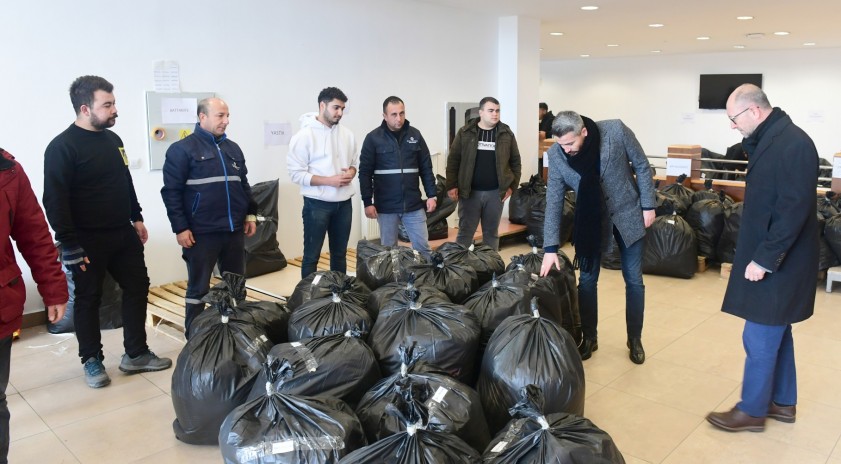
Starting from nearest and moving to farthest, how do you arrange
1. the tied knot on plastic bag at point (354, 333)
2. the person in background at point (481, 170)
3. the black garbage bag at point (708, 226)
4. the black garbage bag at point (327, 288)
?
the tied knot on plastic bag at point (354, 333)
the black garbage bag at point (327, 288)
the person in background at point (481, 170)
the black garbage bag at point (708, 226)

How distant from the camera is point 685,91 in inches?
473

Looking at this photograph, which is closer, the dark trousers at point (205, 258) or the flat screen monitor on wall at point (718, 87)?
the dark trousers at point (205, 258)

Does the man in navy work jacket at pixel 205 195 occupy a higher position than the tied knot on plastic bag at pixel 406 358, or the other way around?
the man in navy work jacket at pixel 205 195

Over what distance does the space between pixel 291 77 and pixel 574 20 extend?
3628mm

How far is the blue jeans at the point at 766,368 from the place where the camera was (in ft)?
8.18

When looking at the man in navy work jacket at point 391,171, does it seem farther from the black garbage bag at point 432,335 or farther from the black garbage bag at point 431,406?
the black garbage bag at point 431,406

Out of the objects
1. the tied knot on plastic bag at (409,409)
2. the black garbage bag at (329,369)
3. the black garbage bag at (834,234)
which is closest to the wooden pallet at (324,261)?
the black garbage bag at (329,369)

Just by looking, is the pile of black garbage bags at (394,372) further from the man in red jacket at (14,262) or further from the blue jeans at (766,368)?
the blue jeans at (766,368)

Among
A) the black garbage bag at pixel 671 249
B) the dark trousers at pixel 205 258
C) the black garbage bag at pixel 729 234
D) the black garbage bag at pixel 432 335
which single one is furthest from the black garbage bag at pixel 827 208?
the dark trousers at pixel 205 258

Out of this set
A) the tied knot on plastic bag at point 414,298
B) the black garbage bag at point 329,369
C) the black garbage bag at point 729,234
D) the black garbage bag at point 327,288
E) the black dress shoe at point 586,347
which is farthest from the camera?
the black garbage bag at point 729,234

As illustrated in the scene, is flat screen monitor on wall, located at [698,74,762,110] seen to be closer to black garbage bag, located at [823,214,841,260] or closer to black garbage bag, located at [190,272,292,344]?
black garbage bag, located at [823,214,841,260]

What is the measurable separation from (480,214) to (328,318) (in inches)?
90.3

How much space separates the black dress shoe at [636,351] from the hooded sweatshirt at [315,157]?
6.03 feet

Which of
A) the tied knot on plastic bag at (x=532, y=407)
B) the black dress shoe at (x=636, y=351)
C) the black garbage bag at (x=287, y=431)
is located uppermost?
the tied knot on plastic bag at (x=532, y=407)
